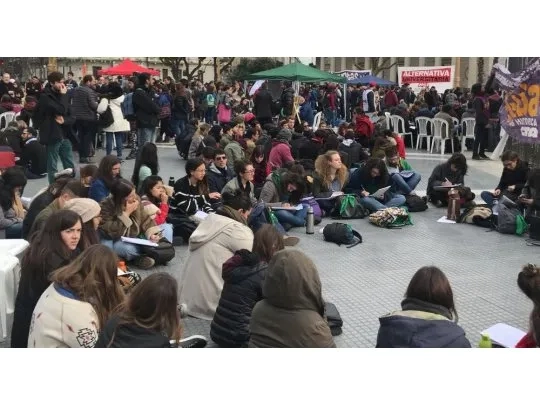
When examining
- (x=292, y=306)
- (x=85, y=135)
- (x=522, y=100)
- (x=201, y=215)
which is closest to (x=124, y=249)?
(x=201, y=215)

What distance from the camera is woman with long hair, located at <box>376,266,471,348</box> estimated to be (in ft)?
10.8

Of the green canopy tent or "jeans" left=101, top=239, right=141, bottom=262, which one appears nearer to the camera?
"jeans" left=101, top=239, right=141, bottom=262

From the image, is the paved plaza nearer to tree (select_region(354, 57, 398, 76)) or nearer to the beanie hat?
the beanie hat

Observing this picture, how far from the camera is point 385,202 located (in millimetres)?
9281

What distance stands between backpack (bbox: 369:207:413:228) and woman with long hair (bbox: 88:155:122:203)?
3.69 metres

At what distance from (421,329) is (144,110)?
1009 centimetres

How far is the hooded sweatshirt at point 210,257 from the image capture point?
5.04 metres

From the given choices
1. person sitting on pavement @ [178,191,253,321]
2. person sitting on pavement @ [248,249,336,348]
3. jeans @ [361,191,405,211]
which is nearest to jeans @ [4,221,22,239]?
person sitting on pavement @ [178,191,253,321]

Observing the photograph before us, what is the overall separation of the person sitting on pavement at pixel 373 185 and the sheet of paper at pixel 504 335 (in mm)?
4520

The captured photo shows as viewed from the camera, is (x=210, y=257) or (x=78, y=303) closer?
(x=78, y=303)

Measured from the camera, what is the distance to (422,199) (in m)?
9.68

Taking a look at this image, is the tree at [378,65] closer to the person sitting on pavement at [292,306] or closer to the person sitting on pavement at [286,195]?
the person sitting on pavement at [286,195]

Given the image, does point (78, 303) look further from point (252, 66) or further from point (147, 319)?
point (252, 66)
